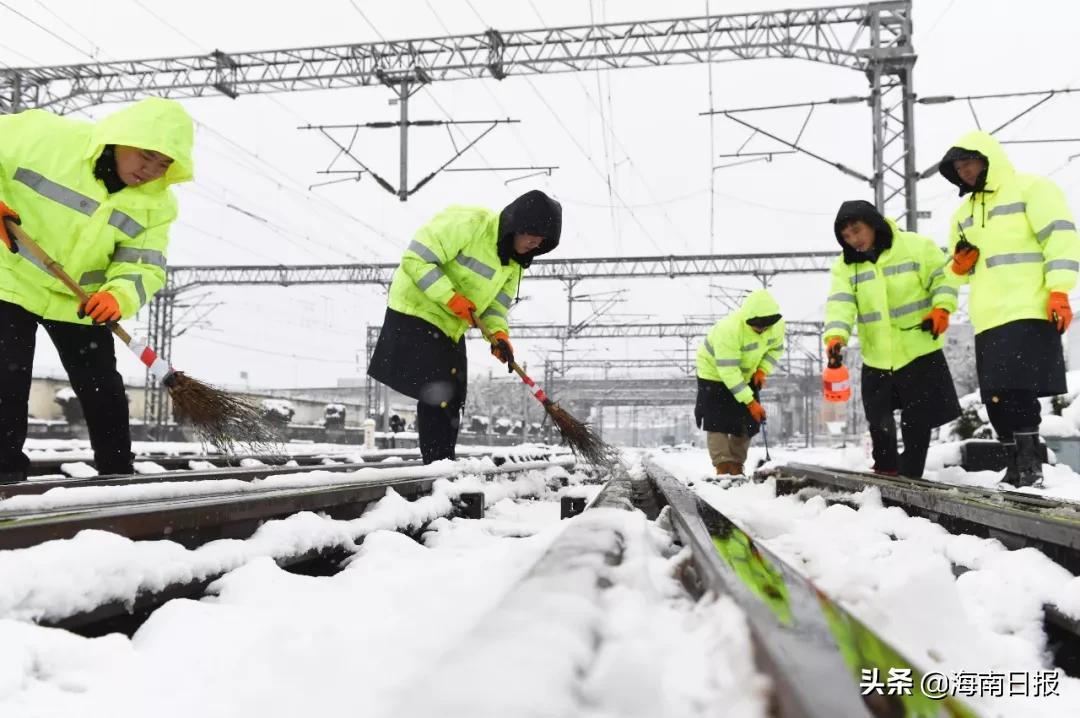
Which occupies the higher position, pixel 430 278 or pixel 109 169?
pixel 109 169

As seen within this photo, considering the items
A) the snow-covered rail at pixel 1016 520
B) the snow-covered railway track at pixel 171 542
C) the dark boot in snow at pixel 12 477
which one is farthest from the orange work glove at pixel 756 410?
the dark boot in snow at pixel 12 477

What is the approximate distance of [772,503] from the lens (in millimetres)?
4090

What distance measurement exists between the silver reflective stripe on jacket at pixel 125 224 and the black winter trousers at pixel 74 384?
50cm

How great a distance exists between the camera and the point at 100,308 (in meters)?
3.22

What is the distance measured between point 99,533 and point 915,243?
5.29m

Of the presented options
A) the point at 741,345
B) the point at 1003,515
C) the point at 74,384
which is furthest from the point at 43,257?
the point at 741,345

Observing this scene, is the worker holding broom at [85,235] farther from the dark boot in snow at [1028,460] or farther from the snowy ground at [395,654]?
the dark boot in snow at [1028,460]

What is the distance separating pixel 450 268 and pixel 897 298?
3070 millimetres

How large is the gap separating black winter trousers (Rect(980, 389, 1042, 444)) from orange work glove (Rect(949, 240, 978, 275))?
77cm

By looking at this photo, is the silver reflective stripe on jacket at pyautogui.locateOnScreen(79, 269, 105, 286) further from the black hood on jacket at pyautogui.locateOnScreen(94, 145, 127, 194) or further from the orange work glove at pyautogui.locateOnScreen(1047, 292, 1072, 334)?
the orange work glove at pyautogui.locateOnScreen(1047, 292, 1072, 334)

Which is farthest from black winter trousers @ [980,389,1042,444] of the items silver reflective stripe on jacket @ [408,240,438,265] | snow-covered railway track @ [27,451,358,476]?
snow-covered railway track @ [27,451,358,476]

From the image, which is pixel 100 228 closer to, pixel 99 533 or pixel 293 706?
pixel 99 533

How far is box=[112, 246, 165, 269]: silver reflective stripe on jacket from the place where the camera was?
3564 millimetres

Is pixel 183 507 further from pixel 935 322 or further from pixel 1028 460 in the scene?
pixel 935 322
